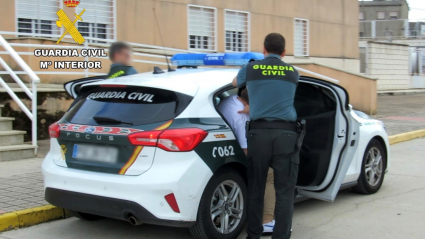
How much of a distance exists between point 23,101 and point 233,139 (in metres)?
5.92

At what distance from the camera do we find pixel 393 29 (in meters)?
37.9

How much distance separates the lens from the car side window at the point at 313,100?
5.79m

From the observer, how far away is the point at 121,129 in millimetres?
4484

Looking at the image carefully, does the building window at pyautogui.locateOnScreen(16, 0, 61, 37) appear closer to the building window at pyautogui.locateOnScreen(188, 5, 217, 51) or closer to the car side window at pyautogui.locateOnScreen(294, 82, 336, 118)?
the building window at pyautogui.locateOnScreen(188, 5, 217, 51)

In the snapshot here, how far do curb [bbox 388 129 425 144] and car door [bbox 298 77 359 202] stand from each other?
631 cm

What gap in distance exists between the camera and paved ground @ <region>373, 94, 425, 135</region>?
13462 millimetres

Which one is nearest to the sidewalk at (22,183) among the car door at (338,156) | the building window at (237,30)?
the car door at (338,156)

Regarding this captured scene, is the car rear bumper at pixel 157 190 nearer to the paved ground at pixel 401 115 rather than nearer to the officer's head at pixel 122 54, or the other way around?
the officer's head at pixel 122 54

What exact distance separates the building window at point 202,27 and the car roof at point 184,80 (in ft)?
37.0

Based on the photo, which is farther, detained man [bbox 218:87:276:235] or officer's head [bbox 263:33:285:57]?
detained man [bbox 218:87:276:235]

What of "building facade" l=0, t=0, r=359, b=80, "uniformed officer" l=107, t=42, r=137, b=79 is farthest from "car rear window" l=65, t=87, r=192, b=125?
"building facade" l=0, t=0, r=359, b=80

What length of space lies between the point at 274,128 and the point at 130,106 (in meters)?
1.28

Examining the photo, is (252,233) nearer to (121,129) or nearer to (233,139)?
(233,139)

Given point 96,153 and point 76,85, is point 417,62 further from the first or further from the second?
point 96,153
